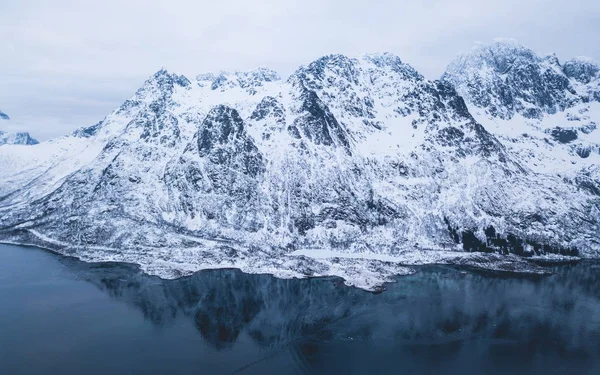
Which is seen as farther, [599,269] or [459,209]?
[459,209]

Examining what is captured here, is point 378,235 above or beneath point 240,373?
above

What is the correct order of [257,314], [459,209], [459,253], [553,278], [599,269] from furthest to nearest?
[459,209] < [459,253] < [599,269] < [553,278] < [257,314]

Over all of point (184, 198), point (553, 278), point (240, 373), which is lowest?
point (240, 373)

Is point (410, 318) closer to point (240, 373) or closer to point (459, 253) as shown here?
point (240, 373)

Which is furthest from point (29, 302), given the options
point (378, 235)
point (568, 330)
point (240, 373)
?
point (568, 330)

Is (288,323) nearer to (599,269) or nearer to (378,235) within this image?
(378,235)

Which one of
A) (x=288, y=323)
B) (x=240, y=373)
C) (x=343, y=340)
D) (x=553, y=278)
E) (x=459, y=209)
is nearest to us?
(x=240, y=373)

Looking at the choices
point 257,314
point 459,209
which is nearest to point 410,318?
point 257,314
